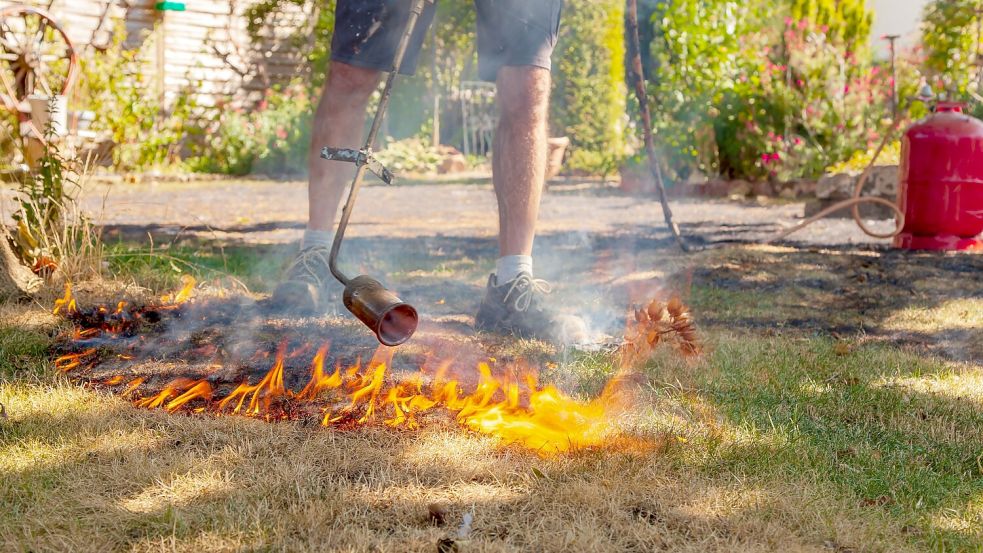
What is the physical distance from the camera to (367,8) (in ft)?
8.68

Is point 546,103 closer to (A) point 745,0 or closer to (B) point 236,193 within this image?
(B) point 236,193

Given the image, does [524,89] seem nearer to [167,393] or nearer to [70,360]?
[167,393]

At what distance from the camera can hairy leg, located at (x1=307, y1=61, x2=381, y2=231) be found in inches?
109

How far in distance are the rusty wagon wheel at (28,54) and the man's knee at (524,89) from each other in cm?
615

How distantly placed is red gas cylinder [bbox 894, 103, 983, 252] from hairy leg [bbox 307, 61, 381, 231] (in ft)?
9.61

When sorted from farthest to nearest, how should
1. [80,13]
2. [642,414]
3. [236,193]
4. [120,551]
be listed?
[80,13]
[236,193]
[642,414]
[120,551]

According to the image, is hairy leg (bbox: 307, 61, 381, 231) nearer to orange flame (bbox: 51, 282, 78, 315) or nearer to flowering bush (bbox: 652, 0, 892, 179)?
orange flame (bbox: 51, 282, 78, 315)

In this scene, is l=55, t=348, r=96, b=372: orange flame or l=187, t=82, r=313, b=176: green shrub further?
l=187, t=82, r=313, b=176: green shrub

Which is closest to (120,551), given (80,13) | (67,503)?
(67,503)

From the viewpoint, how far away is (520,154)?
106 inches

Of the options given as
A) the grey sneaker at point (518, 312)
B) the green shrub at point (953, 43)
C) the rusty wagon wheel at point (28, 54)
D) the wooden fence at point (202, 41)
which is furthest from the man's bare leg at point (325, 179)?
the wooden fence at point (202, 41)

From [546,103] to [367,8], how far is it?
59cm

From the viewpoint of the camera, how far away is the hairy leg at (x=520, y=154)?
8.72 feet

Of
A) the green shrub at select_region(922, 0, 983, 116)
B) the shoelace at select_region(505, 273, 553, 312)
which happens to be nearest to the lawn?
the shoelace at select_region(505, 273, 553, 312)
